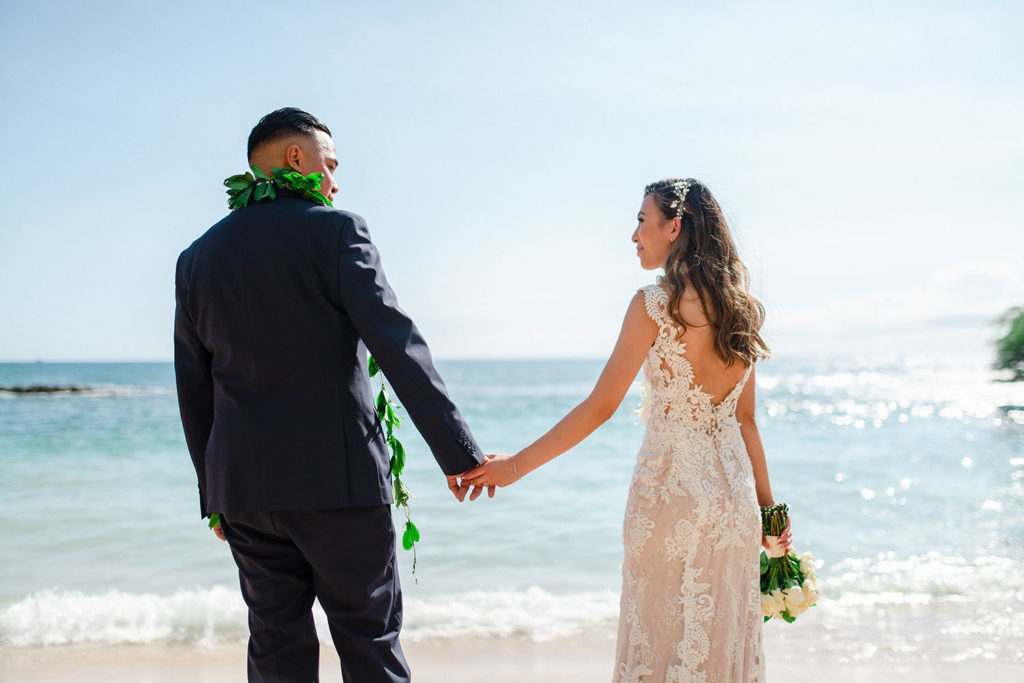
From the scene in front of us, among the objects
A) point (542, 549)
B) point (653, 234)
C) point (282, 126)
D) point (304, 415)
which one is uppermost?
point (282, 126)

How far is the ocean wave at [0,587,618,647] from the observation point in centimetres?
460

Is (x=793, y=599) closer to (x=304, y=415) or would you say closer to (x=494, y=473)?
(x=494, y=473)

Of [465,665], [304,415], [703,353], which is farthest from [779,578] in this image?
[465,665]

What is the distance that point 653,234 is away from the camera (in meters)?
2.65

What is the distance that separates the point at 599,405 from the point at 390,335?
2.72ft

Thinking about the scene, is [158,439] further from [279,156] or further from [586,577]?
[279,156]

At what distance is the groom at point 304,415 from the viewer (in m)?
2.11

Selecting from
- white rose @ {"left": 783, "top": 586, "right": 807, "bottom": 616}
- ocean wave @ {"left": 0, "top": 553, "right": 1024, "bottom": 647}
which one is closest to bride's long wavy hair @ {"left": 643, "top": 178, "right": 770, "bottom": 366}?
white rose @ {"left": 783, "top": 586, "right": 807, "bottom": 616}

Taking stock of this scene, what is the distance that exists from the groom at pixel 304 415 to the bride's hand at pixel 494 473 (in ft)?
1.32

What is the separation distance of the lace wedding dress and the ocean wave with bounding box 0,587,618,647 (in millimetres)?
2238

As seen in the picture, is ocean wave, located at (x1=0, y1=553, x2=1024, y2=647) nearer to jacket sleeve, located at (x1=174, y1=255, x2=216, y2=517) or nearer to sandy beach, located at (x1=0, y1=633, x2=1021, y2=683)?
sandy beach, located at (x1=0, y1=633, x2=1021, y2=683)

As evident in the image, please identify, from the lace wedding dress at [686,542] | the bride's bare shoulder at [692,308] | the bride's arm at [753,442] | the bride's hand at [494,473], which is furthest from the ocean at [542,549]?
the bride's bare shoulder at [692,308]

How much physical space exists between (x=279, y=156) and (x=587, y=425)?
132cm

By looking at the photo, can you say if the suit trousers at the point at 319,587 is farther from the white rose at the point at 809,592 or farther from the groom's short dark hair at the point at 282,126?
the white rose at the point at 809,592
